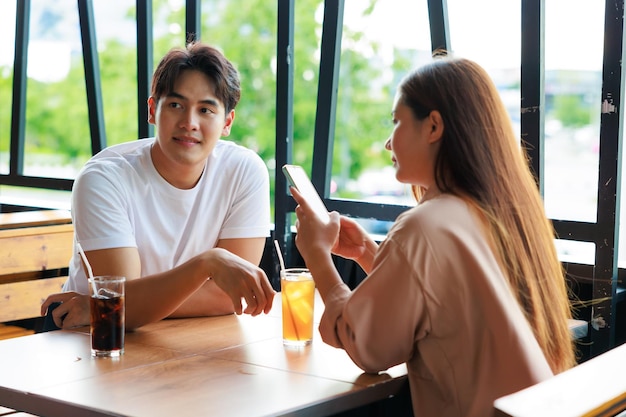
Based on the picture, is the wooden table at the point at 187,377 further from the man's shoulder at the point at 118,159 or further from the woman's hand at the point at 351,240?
the man's shoulder at the point at 118,159

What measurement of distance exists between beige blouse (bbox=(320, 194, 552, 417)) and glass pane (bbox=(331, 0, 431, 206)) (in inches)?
84.1

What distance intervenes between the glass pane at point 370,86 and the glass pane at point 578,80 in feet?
2.64

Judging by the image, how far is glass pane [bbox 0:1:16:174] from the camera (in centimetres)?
525

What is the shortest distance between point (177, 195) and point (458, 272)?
3.62ft

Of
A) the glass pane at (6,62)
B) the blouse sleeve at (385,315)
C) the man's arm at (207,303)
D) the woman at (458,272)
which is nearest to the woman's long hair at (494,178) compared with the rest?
the woman at (458,272)

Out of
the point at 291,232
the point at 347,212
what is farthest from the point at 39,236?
the point at 347,212

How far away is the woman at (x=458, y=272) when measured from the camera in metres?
1.61

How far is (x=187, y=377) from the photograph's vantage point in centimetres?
170

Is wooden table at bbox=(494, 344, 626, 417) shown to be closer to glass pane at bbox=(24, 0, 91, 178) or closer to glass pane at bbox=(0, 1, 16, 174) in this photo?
glass pane at bbox=(24, 0, 91, 178)

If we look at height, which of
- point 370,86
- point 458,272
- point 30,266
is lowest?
point 30,266

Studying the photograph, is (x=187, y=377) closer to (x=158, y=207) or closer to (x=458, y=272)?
(x=458, y=272)

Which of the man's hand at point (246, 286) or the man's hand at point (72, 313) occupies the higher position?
the man's hand at point (246, 286)

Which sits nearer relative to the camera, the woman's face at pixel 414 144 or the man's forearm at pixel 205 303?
the woman's face at pixel 414 144

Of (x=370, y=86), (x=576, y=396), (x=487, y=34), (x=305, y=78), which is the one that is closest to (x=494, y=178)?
(x=576, y=396)
